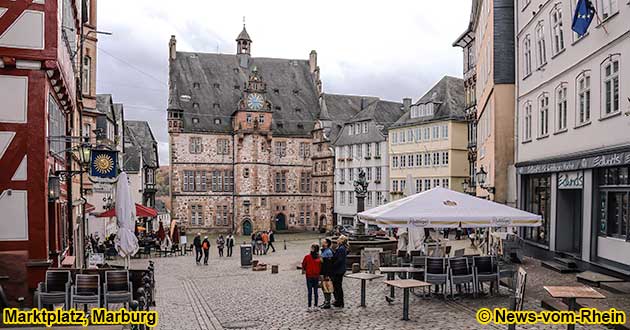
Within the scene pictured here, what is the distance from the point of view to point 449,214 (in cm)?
1408

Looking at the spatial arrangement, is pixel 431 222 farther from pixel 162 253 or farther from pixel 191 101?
pixel 191 101

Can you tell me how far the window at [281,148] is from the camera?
67363 mm

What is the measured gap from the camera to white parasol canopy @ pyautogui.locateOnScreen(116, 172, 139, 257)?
51.9 feet

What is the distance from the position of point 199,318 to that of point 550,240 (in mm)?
13422

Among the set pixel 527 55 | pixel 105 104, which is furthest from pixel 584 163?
pixel 105 104

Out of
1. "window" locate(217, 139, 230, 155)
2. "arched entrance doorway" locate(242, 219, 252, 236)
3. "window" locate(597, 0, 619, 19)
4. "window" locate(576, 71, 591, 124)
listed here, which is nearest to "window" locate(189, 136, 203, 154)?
"window" locate(217, 139, 230, 155)

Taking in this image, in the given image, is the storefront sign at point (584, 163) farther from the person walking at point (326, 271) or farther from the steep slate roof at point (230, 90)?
the steep slate roof at point (230, 90)

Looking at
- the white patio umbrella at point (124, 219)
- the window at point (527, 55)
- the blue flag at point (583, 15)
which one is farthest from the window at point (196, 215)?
the blue flag at point (583, 15)

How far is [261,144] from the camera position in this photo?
214ft

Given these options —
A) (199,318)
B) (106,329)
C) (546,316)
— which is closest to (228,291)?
(199,318)

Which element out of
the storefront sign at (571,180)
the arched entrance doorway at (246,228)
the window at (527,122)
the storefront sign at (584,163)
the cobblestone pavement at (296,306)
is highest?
the window at (527,122)

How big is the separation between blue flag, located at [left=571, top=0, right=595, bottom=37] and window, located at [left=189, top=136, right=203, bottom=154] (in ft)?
168

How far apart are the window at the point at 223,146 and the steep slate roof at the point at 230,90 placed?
41.9 inches

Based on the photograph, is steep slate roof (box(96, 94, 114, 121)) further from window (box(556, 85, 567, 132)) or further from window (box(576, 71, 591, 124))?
window (box(576, 71, 591, 124))
